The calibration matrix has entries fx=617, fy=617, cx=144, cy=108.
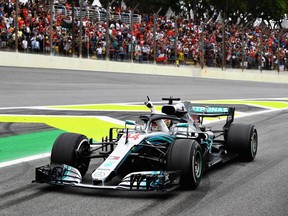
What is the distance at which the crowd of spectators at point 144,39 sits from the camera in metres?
23.6

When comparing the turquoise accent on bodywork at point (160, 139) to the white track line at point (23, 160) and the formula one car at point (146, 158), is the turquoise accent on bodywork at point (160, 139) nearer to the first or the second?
the formula one car at point (146, 158)

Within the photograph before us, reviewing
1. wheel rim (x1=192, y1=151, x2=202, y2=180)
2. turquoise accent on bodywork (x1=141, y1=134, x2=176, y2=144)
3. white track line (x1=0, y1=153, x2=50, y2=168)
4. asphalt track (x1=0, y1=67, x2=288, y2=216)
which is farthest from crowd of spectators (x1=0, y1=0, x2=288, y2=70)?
wheel rim (x1=192, y1=151, x2=202, y2=180)

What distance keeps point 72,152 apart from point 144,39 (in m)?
22.4

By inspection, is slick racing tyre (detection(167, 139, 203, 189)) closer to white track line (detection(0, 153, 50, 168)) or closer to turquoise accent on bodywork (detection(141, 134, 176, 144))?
turquoise accent on bodywork (detection(141, 134, 176, 144))

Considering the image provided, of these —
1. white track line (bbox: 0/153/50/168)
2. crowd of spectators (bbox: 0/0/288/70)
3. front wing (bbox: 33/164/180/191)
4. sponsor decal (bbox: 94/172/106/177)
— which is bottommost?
white track line (bbox: 0/153/50/168)

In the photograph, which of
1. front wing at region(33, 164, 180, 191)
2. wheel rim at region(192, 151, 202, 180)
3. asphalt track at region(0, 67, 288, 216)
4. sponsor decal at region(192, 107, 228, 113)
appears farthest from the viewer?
sponsor decal at region(192, 107, 228, 113)

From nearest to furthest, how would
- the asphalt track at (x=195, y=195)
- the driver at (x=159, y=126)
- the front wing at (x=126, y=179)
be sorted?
the asphalt track at (x=195, y=195) → the front wing at (x=126, y=179) → the driver at (x=159, y=126)

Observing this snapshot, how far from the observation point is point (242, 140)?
8.66 metres

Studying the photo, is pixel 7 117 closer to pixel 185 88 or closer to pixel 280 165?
pixel 280 165

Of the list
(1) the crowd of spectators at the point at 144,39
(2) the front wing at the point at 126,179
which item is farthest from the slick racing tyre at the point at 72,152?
(1) the crowd of spectators at the point at 144,39

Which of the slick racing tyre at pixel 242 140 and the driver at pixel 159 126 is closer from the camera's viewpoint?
the driver at pixel 159 126

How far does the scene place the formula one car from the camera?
6348mm

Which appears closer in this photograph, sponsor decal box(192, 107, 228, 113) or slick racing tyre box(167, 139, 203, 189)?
slick racing tyre box(167, 139, 203, 189)

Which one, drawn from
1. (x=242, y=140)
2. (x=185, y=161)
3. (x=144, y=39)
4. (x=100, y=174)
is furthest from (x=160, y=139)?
(x=144, y=39)
